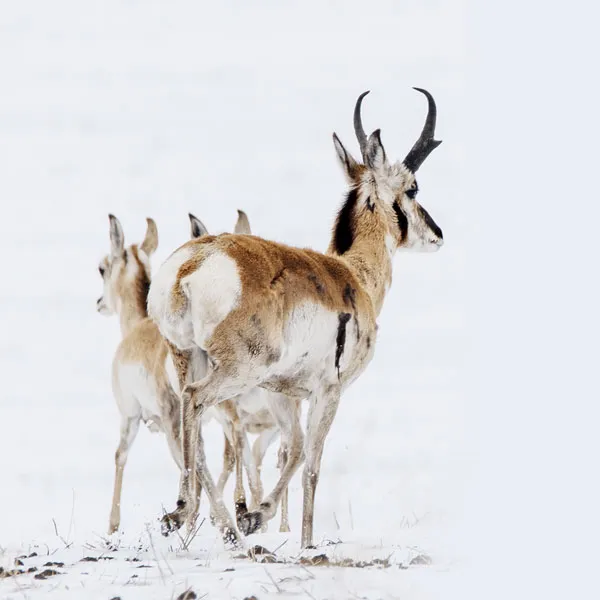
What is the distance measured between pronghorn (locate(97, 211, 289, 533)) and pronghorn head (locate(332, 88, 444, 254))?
176cm

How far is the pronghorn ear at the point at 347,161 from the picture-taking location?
28.9 ft

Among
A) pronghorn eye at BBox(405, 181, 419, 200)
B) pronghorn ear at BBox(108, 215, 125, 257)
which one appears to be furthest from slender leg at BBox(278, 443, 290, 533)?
pronghorn ear at BBox(108, 215, 125, 257)

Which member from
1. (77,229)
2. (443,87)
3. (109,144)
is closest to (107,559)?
(77,229)

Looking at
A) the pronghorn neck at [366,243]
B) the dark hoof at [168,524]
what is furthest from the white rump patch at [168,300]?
the pronghorn neck at [366,243]

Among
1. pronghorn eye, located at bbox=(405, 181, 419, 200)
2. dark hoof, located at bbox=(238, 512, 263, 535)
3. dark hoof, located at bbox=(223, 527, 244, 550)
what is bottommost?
dark hoof, located at bbox=(223, 527, 244, 550)

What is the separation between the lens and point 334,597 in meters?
4.59

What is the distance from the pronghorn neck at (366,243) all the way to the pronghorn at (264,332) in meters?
0.10

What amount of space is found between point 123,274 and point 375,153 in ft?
12.0

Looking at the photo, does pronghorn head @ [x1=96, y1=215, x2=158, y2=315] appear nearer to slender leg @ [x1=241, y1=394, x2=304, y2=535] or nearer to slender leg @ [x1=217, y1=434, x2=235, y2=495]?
slender leg @ [x1=217, y1=434, x2=235, y2=495]

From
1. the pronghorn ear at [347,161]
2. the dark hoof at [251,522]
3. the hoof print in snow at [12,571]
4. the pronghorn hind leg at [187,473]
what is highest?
the pronghorn ear at [347,161]

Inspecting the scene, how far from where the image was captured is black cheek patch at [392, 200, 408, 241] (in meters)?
8.88

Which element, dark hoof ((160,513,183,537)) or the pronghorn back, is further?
the pronghorn back

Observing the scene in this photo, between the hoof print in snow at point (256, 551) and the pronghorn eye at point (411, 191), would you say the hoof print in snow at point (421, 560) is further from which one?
the pronghorn eye at point (411, 191)

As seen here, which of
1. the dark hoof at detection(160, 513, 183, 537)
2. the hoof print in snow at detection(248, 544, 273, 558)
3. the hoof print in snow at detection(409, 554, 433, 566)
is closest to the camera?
the hoof print in snow at detection(409, 554, 433, 566)
